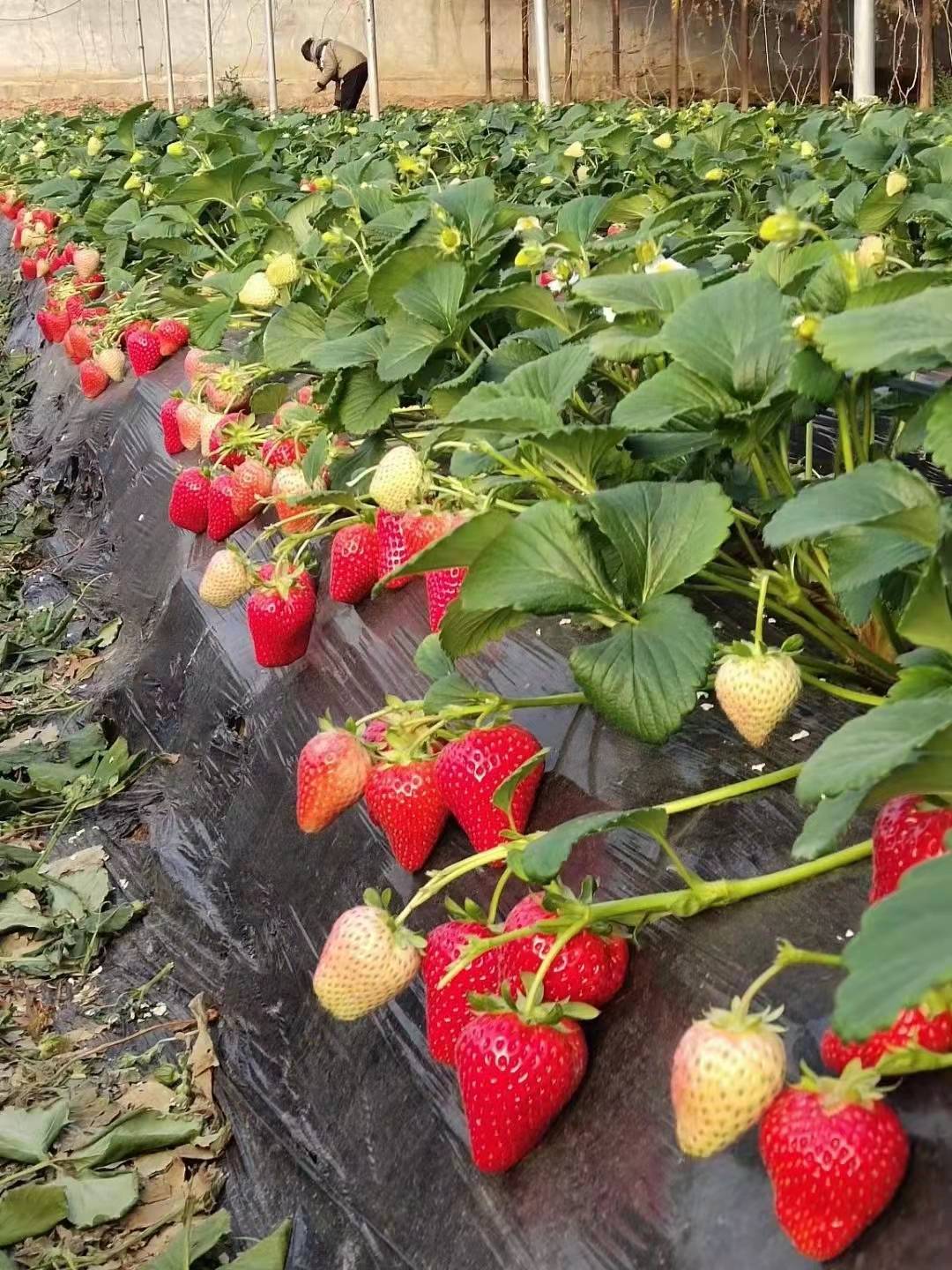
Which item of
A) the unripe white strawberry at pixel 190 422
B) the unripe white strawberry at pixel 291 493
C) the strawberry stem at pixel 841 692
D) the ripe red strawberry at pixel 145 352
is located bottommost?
the ripe red strawberry at pixel 145 352

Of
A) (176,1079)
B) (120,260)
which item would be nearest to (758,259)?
(176,1079)

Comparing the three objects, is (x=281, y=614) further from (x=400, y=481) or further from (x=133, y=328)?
(x=133, y=328)

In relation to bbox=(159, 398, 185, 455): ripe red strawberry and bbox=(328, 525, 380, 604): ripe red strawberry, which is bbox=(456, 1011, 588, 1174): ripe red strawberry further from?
bbox=(159, 398, 185, 455): ripe red strawberry

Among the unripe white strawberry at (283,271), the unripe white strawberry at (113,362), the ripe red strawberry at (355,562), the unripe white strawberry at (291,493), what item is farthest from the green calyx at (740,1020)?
the unripe white strawberry at (113,362)

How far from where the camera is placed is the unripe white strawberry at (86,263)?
4918 mm

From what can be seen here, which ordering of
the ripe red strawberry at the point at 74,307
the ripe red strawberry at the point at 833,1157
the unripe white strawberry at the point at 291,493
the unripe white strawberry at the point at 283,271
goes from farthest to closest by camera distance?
the ripe red strawberry at the point at 74,307 < the unripe white strawberry at the point at 283,271 < the unripe white strawberry at the point at 291,493 < the ripe red strawberry at the point at 833,1157

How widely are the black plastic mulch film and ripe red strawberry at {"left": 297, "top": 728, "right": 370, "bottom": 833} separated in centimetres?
12

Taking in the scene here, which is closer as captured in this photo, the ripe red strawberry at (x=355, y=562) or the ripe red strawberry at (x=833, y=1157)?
the ripe red strawberry at (x=833, y=1157)

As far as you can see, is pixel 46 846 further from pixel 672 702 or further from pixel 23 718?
pixel 672 702

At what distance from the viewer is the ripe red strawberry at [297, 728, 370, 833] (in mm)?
1432

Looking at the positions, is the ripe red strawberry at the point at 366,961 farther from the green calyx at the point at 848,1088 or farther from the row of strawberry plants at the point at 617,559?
the green calyx at the point at 848,1088

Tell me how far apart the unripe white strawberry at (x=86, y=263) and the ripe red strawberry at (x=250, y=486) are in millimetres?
2727

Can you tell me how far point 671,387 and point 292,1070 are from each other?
0.86 meters

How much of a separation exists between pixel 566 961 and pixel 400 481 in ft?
2.48
